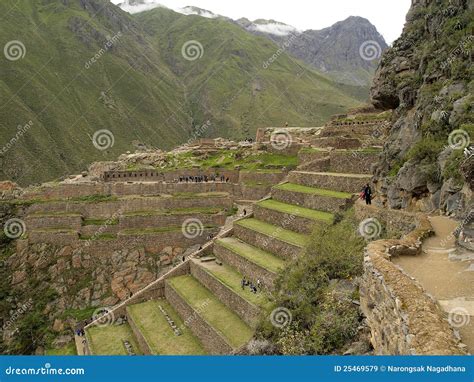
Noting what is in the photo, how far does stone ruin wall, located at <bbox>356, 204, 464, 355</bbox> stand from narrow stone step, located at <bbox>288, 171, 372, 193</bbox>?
9.69 metres

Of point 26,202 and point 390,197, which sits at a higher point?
point 390,197

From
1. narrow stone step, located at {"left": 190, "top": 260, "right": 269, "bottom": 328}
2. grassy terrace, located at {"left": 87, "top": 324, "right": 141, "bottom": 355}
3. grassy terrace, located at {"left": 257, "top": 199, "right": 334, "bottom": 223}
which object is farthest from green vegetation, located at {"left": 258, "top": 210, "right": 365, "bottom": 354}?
grassy terrace, located at {"left": 87, "top": 324, "right": 141, "bottom": 355}

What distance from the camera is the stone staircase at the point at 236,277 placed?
1539cm

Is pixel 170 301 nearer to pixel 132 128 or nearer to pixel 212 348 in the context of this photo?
pixel 212 348

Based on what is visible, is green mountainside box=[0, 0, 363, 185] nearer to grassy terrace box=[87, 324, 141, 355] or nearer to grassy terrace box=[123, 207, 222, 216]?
grassy terrace box=[123, 207, 222, 216]

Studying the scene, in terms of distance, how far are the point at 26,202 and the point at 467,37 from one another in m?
28.6

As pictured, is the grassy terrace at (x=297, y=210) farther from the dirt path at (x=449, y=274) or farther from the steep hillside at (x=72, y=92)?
the steep hillside at (x=72, y=92)

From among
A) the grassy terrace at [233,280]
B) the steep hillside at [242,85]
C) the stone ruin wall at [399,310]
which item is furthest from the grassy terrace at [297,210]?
the steep hillside at [242,85]

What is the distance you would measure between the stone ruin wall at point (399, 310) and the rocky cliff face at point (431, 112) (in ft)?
8.67

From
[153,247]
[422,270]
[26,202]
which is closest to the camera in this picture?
[422,270]

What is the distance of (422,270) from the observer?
8.15 m

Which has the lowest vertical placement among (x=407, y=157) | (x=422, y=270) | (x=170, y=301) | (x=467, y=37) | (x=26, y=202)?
(x=170, y=301)

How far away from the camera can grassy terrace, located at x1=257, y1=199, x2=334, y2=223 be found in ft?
56.9

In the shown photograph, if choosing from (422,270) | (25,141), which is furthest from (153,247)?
(25,141)
